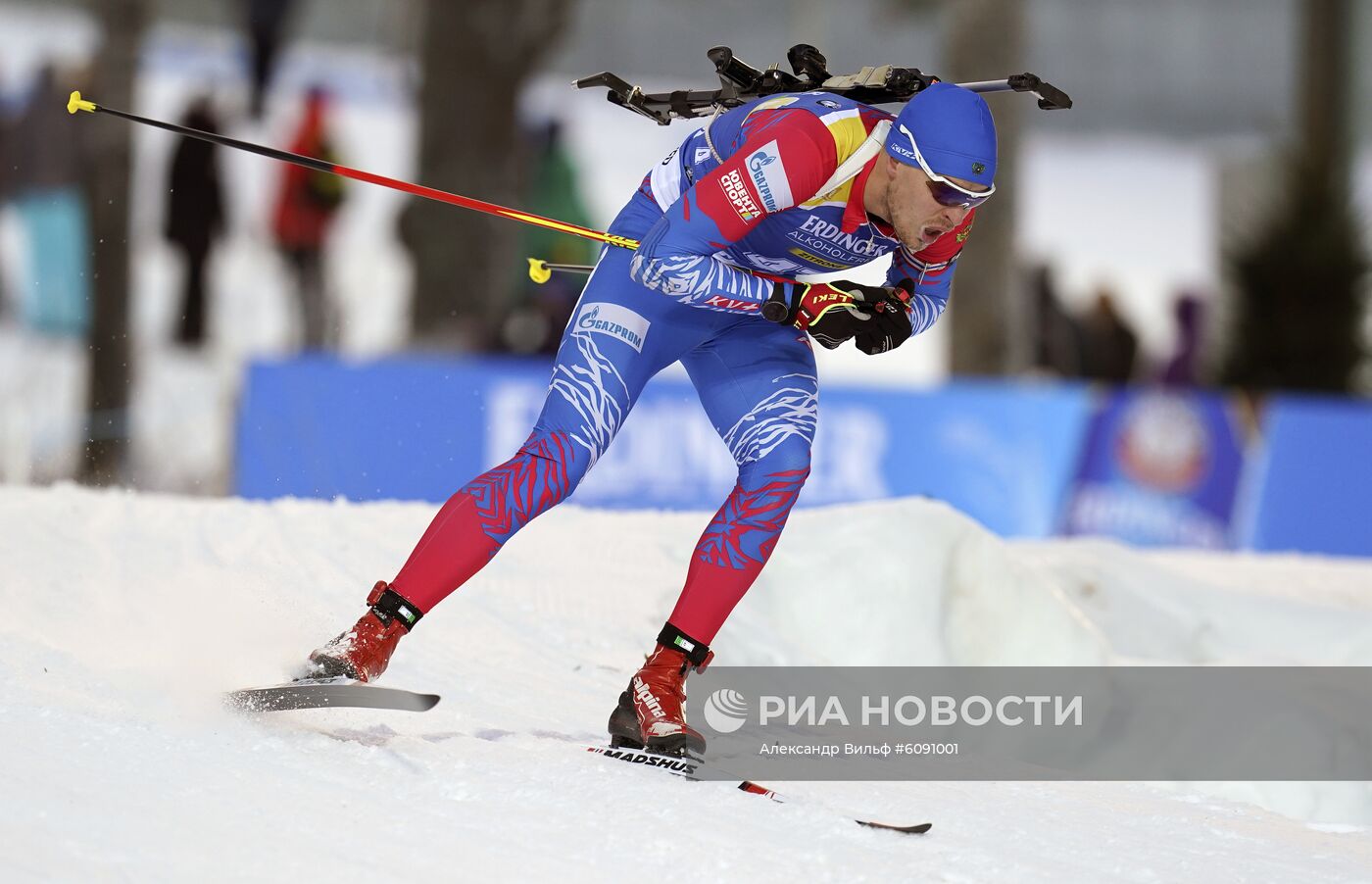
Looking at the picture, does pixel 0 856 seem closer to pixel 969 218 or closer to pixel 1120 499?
pixel 969 218

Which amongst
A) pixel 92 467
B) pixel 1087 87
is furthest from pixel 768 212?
pixel 1087 87

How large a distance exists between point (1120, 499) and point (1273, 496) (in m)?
1.04

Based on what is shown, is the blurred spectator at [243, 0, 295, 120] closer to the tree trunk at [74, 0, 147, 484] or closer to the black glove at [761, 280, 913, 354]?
the tree trunk at [74, 0, 147, 484]

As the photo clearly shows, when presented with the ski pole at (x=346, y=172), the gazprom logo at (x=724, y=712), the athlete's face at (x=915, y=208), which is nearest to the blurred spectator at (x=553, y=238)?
the ski pole at (x=346, y=172)

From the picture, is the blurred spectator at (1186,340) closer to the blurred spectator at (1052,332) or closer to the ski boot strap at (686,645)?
the blurred spectator at (1052,332)

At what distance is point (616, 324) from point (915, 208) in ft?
2.60

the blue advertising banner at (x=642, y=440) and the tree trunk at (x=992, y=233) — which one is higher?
the tree trunk at (x=992, y=233)

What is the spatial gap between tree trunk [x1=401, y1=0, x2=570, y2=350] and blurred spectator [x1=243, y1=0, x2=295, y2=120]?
148cm

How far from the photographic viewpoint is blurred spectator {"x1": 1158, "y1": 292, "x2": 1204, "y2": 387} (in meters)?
13.8

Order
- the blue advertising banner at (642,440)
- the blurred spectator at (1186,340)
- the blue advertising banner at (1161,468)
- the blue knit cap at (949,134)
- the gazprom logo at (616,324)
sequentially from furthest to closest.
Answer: the blurred spectator at (1186,340), the blue advertising banner at (1161,468), the blue advertising banner at (642,440), the gazprom logo at (616,324), the blue knit cap at (949,134)

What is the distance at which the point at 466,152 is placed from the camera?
10.6 metres

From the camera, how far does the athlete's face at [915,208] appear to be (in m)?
3.78

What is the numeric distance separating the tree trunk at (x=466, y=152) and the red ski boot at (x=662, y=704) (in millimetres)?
6701

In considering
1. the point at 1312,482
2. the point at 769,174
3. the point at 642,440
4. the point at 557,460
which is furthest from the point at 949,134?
the point at 1312,482
